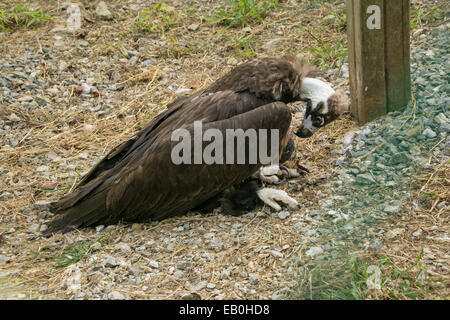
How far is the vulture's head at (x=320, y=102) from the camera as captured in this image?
4.63m

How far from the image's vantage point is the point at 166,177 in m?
4.14

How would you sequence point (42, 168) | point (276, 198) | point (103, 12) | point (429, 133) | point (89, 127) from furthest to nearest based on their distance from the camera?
point (103, 12)
point (89, 127)
point (42, 168)
point (429, 133)
point (276, 198)

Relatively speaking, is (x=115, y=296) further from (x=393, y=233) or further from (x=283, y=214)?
(x=393, y=233)

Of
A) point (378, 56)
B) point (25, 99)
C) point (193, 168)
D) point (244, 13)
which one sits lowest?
point (193, 168)

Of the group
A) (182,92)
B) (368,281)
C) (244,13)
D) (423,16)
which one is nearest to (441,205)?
(368,281)

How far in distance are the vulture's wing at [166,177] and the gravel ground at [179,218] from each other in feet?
0.43

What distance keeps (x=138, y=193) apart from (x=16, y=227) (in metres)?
0.99

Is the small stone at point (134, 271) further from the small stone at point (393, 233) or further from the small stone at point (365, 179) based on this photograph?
the small stone at point (365, 179)

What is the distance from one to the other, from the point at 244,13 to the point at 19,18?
9.21ft

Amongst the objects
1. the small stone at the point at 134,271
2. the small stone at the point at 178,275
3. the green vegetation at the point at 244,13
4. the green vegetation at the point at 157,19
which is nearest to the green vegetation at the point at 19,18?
the green vegetation at the point at 157,19

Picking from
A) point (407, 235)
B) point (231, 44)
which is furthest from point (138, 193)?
point (231, 44)

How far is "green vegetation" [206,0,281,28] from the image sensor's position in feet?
22.3

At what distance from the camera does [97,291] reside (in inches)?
136

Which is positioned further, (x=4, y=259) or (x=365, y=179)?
(x=365, y=179)
